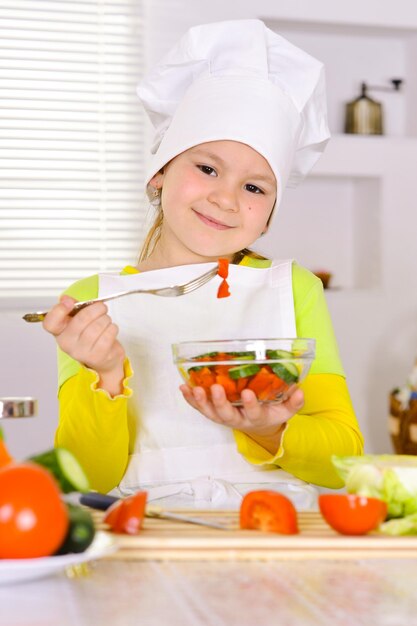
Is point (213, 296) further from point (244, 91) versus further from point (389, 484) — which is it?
point (389, 484)

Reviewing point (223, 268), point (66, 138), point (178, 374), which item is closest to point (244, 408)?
point (223, 268)

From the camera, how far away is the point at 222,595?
30.8 inches

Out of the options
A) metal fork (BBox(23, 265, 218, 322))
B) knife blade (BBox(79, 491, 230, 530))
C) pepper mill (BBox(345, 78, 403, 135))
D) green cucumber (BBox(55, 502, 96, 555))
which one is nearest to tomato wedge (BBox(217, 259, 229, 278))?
metal fork (BBox(23, 265, 218, 322))

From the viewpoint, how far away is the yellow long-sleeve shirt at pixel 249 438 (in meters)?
1.59

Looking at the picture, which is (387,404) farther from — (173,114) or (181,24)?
(173,114)

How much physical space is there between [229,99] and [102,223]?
2.02m

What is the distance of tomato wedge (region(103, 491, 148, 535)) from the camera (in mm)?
980

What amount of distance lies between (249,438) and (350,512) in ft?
2.21

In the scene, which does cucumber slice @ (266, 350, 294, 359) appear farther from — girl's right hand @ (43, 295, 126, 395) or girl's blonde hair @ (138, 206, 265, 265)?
girl's blonde hair @ (138, 206, 265, 265)

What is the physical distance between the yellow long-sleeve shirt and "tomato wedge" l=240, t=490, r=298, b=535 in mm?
464

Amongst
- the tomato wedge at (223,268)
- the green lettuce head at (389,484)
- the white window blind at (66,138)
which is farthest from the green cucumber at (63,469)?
the white window blind at (66,138)

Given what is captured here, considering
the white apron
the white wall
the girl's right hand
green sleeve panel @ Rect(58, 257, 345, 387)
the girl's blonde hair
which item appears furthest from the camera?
the white wall

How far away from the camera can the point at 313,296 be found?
1.90m

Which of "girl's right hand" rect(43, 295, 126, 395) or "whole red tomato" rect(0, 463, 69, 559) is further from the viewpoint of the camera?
"girl's right hand" rect(43, 295, 126, 395)
